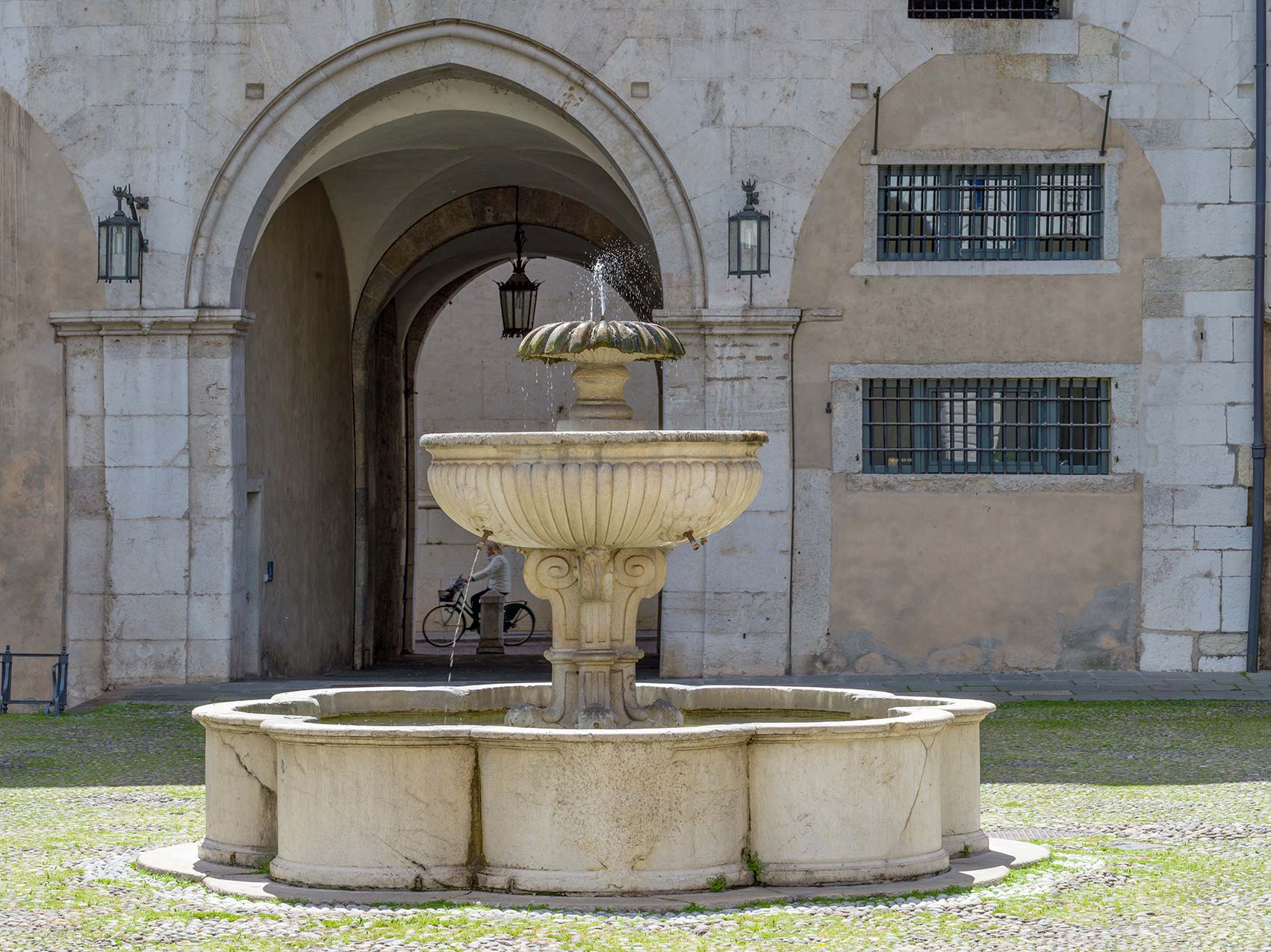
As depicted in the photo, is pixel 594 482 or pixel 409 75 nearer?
pixel 594 482

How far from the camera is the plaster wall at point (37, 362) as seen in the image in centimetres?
1512

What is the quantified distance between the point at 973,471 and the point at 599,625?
7940mm

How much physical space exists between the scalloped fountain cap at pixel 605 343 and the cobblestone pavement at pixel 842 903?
2.45 metres

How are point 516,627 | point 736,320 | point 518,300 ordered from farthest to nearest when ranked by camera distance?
point 516,627 < point 518,300 < point 736,320

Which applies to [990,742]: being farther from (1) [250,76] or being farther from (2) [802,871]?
(1) [250,76]

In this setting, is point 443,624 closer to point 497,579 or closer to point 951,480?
point 497,579

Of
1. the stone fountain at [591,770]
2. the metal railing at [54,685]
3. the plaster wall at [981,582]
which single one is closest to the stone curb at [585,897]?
the stone fountain at [591,770]

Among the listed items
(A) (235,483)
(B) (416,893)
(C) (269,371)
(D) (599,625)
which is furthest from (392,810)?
(C) (269,371)

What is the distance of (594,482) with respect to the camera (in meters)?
7.16

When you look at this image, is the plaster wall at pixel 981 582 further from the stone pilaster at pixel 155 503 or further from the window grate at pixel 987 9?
the stone pilaster at pixel 155 503

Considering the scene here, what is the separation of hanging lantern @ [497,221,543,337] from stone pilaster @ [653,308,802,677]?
5.00 metres

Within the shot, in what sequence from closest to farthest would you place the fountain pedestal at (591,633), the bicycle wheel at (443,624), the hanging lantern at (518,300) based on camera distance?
the fountain pedestal at (591,633)
the hanging lantern at (518,300)
the bicycle wheel at (443,624)

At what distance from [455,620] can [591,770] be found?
67.2 ft

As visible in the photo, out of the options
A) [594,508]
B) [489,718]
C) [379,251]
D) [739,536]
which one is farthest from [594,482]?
[379,251]
